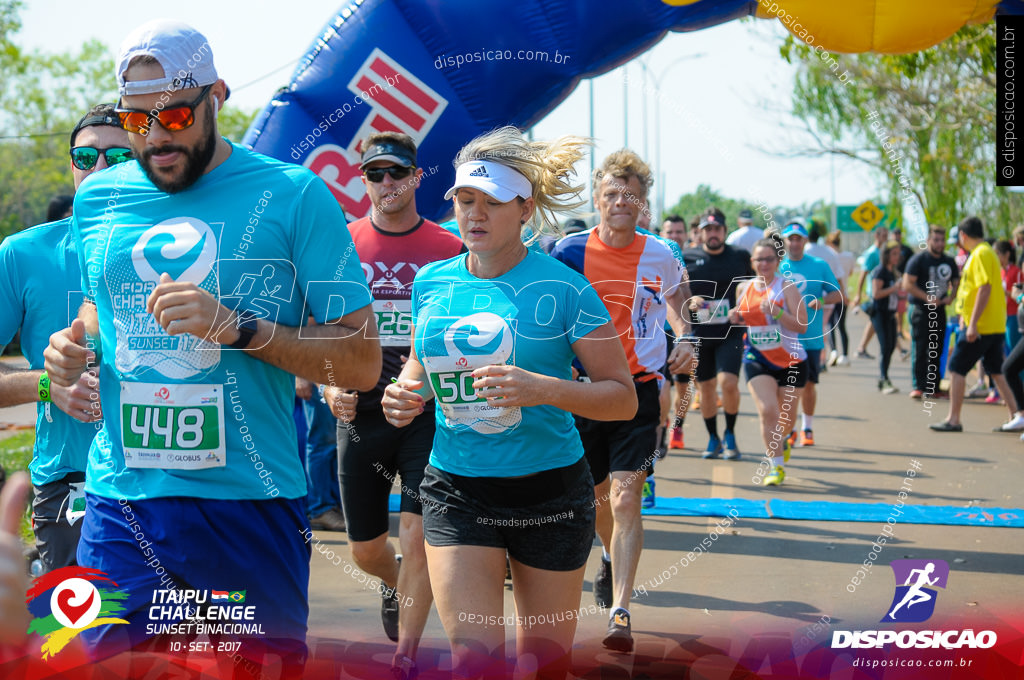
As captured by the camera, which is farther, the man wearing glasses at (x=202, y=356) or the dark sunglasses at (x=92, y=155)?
the dark sunglasses at (x=92, y=155)

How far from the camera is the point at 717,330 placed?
10062 millimetres

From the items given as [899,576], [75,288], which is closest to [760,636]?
[899,576]

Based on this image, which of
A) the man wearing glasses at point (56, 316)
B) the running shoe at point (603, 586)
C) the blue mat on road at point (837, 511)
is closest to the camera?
the man wearing glasses at point (56, 316)

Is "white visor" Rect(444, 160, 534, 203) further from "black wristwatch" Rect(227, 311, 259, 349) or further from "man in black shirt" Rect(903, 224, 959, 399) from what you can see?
"man in black shirt" Rect(903, 224, 959, 399)

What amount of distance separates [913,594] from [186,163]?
137 inches

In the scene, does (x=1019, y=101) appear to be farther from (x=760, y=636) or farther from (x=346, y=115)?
(x=346, y=115)

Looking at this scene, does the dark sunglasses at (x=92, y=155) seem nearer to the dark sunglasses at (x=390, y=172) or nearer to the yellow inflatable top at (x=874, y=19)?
the dark sunglasses at (x=390, y=172)

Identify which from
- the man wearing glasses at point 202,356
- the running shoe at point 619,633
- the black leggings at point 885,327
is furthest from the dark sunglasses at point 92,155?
the black leggings at point 885,327

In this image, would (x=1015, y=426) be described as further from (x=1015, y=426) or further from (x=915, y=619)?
(x=915, y=619)

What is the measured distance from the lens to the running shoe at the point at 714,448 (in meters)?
Answer: 10.2

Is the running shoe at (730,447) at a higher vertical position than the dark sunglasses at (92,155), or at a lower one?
lower

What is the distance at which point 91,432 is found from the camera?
3.66m

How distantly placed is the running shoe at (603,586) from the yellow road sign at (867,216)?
39.7 feet

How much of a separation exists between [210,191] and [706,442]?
9006 millimetres
